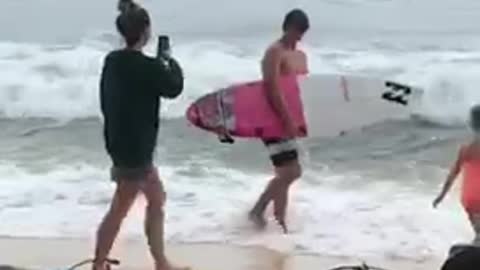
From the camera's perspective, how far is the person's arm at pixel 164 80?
640 centimetres

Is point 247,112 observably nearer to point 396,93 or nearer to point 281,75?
point 281,75

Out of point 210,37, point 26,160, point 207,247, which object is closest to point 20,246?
point 207,247

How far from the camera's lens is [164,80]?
640cm

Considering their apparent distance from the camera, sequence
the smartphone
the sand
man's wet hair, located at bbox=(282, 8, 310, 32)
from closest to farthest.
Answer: the smartphone
the sand
man's wet hair, located at bbox=(282, 8, 310, 32)

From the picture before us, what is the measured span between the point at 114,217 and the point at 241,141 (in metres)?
5.90

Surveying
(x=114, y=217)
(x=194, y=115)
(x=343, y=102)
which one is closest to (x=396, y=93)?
(x=343, y=102)

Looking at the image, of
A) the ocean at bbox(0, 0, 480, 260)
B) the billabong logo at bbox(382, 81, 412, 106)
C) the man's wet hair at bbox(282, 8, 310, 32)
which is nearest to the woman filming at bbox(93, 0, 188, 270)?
the man's wet hair at bbox(282, 8, 310, 32)

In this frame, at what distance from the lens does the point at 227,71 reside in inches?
746

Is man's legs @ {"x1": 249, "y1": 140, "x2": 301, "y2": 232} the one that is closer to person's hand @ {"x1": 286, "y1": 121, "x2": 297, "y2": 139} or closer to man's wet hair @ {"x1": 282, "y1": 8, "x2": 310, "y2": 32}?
person's hand @ {"x1": 286, "y1": 121, "x2": 297, "y2": 139}

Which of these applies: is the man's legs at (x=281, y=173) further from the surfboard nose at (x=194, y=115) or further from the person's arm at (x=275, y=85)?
the surfboard nose at (x=194, y=115)

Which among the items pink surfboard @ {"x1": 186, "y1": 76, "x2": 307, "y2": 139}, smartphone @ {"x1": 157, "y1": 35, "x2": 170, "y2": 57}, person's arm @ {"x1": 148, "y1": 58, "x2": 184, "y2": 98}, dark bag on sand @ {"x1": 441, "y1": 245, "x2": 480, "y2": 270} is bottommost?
pink surfboard @ {"x1": 186, "y1": 76, "x2": 307, "y2": 139}

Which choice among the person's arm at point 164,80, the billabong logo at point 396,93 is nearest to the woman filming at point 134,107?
the person's arm at point 164,80

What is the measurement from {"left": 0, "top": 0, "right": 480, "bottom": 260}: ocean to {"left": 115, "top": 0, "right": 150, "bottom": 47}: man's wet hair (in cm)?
223

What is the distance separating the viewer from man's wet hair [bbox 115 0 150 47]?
6.34m
